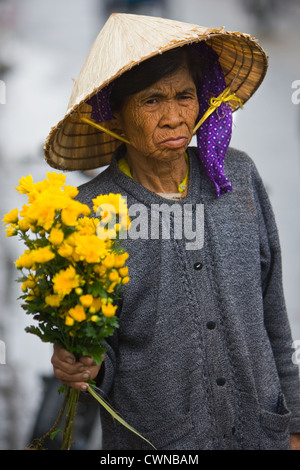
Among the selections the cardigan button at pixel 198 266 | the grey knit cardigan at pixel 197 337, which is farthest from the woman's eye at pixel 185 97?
the cardigan button at pixel 198 266

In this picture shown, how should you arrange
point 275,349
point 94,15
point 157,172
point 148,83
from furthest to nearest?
point 94,15, point 275,349, point 157,172, point 148,83

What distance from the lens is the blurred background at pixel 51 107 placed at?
2.83 m

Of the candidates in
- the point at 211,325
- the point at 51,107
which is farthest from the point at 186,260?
the point at 51,107

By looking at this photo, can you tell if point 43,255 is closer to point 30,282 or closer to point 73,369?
point 30,282

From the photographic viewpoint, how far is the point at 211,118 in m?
1.79

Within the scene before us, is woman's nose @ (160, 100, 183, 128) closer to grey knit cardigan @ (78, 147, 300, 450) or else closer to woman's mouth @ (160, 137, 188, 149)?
woman's mouth @ (160, 137, 188, 149)

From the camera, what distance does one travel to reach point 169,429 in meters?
1.67

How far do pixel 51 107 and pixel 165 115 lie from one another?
143 cm

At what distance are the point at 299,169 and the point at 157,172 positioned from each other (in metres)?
1.46

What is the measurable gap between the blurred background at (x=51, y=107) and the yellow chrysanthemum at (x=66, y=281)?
165cm

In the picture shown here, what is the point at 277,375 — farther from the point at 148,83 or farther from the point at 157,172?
the point at 148,83

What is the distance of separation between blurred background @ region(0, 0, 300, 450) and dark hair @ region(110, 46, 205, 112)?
1.25 metres

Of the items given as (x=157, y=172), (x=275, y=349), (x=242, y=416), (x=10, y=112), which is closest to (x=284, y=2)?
(x=10, y=112)
